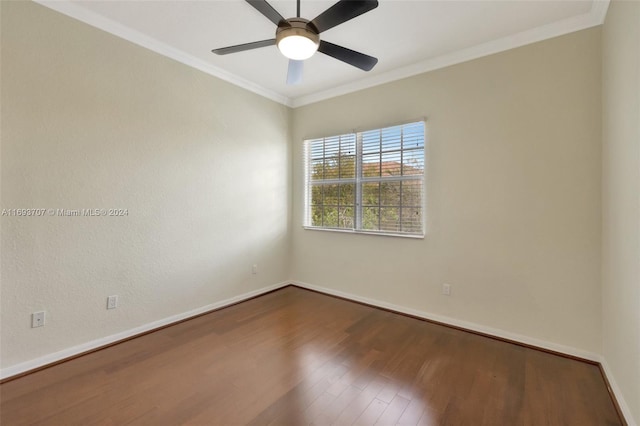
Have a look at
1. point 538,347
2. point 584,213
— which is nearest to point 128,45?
point 584,213

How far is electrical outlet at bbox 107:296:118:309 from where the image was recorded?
8.17ft

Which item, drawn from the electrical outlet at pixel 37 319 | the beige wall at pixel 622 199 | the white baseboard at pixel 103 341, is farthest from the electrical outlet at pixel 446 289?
the electrical outlet at pixel 37 319

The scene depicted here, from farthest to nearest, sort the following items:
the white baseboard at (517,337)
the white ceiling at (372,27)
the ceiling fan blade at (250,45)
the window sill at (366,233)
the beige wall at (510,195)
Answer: the window sill at (366,233) < the beige wall at (510,195) < the white ceiling at (372,27) < the ceiling fan blade at (250,45) < the white baseboard at (517,337)

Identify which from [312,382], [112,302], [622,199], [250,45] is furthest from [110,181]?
[622,199]

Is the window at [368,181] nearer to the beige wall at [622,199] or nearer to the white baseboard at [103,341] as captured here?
the beige wall at [622,199]

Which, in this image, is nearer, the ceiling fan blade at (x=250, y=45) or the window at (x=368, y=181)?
the ceiling fan blade at (x=250, y=45)

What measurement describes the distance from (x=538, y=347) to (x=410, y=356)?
118 cm

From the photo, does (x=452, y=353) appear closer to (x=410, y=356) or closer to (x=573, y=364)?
(x=410, y=356)

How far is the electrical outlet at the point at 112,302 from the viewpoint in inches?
98.1

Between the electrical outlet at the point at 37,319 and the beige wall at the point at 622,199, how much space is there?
12.7ft

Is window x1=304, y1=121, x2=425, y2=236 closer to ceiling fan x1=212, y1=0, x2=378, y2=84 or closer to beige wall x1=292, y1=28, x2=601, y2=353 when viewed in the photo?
beige wall x1=292, y1=28, x2=601, y2=353

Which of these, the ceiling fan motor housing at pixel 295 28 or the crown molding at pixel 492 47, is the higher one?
the crown molding at pixel 492 47

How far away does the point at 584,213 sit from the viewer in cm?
231

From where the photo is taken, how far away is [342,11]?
65.5 inches
